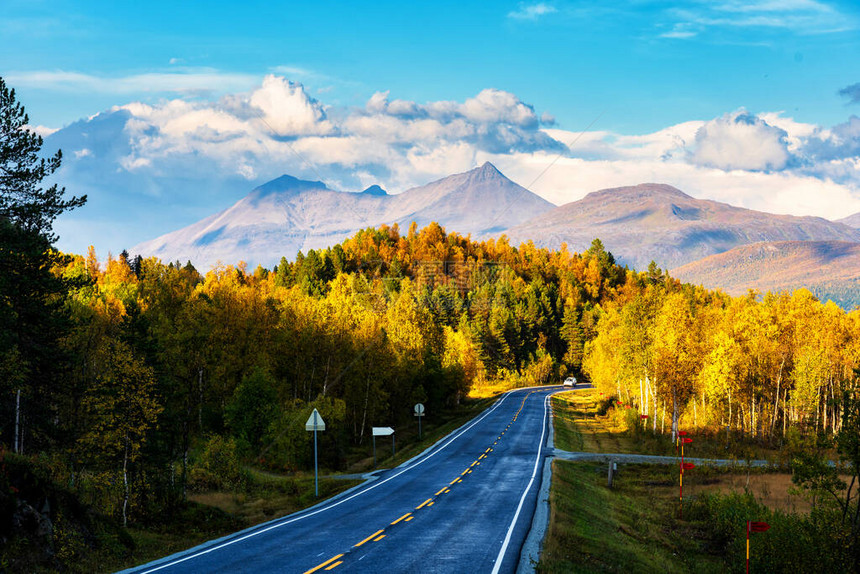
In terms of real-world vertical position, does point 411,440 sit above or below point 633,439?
below

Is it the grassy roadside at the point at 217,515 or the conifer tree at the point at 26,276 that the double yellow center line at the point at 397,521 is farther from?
the conifer tree at the point at 26,276

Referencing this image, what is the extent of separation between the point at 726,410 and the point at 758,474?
31703 millimetres

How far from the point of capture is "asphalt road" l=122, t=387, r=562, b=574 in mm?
17250

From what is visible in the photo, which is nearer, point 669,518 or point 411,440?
point 669,518

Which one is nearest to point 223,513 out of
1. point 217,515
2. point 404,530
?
point 217,515

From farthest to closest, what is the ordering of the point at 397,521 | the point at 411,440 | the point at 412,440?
1. the point at 411,440
2. the point at 412,440
3. the point at 397,521

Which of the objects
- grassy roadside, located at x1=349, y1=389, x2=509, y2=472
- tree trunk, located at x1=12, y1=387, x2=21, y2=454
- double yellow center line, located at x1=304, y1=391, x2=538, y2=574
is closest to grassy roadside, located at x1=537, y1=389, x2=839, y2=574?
double yellow center line, located at x1=304, y1=391, x2=538, y2=574

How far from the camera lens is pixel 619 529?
2658 cm

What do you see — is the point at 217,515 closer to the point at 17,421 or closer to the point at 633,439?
the point at 17,421

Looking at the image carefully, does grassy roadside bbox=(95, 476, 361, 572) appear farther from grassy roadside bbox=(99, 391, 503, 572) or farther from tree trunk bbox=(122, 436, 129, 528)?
tree trunk bbox=(122, 436, 129, 528)

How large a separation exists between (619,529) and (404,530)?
1020 centimetres

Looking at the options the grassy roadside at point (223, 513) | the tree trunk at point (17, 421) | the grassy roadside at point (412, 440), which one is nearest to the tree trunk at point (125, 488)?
the grassy roadside at point (223, 513)

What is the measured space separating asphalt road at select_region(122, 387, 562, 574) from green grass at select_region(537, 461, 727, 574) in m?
1.31

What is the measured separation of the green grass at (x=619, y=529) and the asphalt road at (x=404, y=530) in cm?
131
